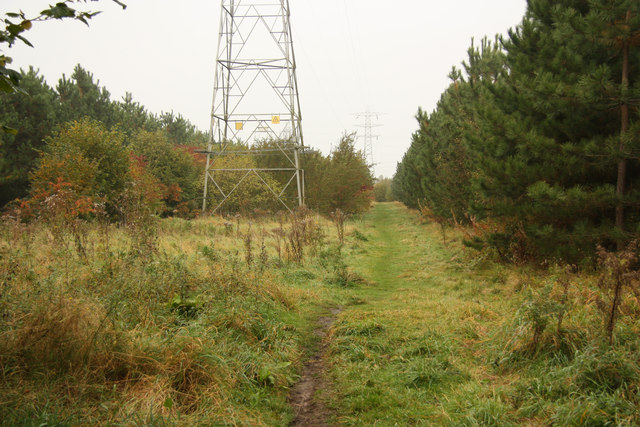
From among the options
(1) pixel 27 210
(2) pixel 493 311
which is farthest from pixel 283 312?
(1) pixel 27 210

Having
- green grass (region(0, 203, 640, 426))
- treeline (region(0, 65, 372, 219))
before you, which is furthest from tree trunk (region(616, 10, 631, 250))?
treeline (region(0, 65, 372, 219))

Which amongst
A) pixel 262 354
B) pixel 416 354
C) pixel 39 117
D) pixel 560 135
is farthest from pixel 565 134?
pixel 39 117

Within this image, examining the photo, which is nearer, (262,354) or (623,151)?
(262,354)

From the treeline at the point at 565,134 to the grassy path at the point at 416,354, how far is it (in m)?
1.72

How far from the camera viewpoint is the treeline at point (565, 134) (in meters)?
7.80

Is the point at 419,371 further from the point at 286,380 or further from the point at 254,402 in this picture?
the point at 254,402

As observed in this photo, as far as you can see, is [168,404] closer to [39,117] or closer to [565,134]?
[565,134]

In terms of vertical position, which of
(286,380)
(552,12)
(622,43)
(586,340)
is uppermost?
(552,12)

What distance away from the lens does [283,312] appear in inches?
284

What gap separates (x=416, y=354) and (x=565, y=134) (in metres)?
6.27

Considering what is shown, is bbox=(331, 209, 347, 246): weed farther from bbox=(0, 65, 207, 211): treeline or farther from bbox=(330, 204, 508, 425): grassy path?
bbox=(0, 65, 207, 211): treeline

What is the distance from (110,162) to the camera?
20750 mm

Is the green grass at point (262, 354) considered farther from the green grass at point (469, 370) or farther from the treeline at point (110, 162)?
the treeline at point (110, 162)

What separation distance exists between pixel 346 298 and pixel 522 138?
15.9 ft
